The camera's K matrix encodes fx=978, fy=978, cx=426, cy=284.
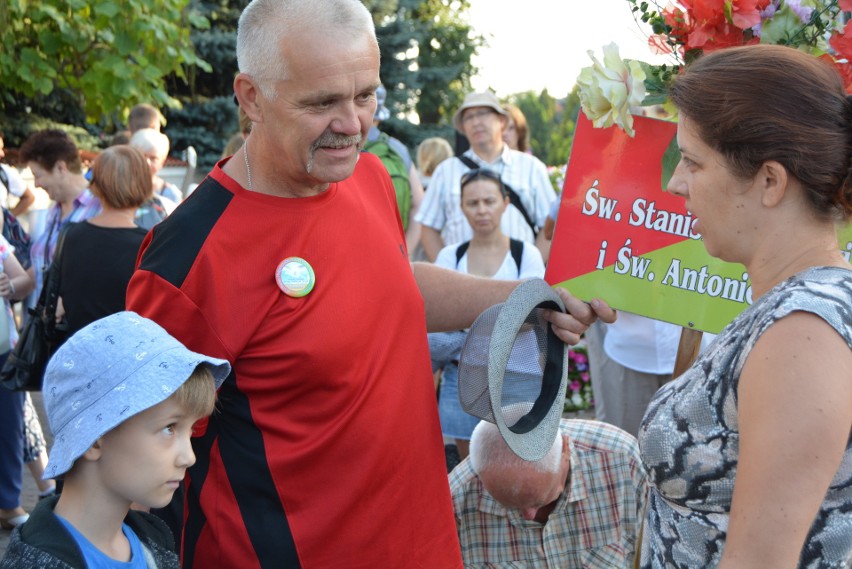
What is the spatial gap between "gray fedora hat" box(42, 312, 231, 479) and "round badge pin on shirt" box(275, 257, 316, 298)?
24 cm

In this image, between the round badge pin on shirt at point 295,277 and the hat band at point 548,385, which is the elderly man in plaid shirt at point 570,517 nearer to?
the hat band at point 548,385

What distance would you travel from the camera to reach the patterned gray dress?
1.64 meters

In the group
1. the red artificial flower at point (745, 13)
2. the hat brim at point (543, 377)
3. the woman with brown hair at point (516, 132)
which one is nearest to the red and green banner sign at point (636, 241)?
the hat brim at point (543, 377)

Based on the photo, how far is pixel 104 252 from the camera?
4508 mm

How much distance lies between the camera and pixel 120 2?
9656mm

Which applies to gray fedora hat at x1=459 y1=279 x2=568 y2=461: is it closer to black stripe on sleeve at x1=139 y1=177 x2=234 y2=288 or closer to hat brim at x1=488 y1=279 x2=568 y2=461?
hat brim at x1=488 y1=279 x2=568 y2=461

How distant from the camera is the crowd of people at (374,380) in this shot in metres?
1.65

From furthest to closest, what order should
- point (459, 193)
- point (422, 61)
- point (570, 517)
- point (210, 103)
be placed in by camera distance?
point (422, 61), point (210, 103), point (459, 193), point (570, 517)

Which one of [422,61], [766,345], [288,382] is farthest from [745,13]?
[422,61]

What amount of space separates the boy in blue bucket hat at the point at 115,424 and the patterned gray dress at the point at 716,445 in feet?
3.18

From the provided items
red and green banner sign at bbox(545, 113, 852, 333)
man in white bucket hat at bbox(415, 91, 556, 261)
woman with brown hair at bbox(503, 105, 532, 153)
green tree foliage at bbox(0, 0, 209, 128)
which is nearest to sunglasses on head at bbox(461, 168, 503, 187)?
man in white bucket hat at bbox(415, 91, 556, 261)

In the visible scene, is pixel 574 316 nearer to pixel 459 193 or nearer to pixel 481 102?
pixel 459 193

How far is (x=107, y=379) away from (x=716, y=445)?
4.10ft

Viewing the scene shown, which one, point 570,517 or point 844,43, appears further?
point 570,517
